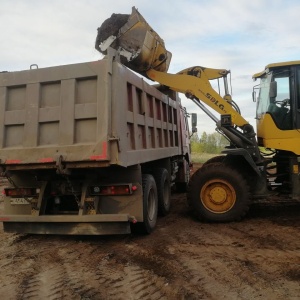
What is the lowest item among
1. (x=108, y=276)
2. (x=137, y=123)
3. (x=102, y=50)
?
(x=108, y=276)

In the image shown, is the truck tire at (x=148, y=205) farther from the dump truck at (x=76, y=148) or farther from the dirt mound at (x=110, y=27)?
the dirt mound at (x=110, y=27)

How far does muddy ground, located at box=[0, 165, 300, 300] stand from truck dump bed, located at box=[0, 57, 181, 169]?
50.1 inches

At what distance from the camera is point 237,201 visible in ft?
22.7

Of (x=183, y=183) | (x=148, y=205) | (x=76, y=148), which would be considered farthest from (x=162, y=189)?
(x=183, y=183)

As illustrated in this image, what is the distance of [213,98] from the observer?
7602mm

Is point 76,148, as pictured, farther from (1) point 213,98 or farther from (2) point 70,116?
(1) point 213,98

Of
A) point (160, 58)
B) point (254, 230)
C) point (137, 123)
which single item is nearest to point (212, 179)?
point (254, 230)

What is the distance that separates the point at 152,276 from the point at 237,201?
328 centimetres

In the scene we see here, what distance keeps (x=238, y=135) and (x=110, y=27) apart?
3.27 metres

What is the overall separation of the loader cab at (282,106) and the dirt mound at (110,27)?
9.65ft

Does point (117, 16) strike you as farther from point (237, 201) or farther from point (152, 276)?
point (152, 276)

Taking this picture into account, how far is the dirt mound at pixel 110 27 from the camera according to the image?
674 cm

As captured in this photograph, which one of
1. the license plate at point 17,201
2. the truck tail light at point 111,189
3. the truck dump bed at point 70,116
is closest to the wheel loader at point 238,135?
the truck dump bed at point 70,116

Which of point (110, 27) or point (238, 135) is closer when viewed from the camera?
point (110, 27)
